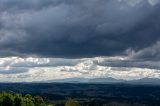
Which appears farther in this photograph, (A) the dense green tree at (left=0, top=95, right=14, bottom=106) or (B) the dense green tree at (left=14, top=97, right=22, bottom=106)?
(B) the dense green tree at (left=14, top=97, right=22, bottom=106)

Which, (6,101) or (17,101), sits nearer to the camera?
(6,101)

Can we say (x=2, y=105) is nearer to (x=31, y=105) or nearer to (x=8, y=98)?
(x=8, y=98)

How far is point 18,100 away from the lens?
180 metres

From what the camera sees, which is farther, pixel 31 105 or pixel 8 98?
pixel 31 105

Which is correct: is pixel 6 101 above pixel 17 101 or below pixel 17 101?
above

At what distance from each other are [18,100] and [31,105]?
527 inches

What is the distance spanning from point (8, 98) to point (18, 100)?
487 centimetres

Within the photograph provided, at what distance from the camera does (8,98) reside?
591ft

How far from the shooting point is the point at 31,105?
630 feet

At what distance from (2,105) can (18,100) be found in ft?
25.8

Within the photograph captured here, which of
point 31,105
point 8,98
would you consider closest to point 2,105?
point 8,98

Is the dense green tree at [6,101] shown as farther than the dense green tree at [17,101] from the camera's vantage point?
No

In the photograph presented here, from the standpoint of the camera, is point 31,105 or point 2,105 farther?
point 31,105
